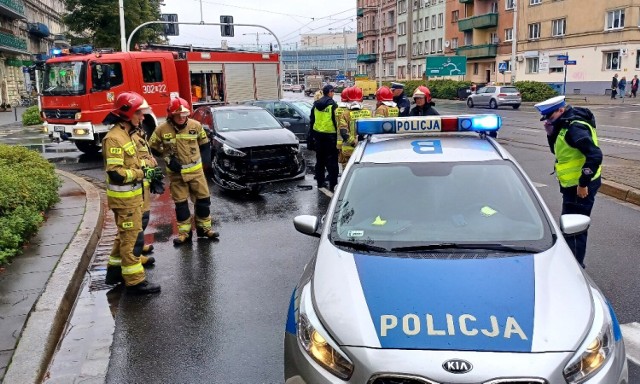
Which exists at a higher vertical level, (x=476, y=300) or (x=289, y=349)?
(x=476, y=300)

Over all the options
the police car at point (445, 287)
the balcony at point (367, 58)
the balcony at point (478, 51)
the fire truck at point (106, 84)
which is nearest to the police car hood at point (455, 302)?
the police car at point (445, 287)

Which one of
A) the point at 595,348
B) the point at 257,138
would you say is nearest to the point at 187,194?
the point at 257,138

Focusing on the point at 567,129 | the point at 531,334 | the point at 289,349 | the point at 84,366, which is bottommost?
the point at 84,366

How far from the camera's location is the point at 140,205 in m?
5.50

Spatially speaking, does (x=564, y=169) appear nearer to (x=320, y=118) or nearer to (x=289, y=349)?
(x=289, y=349)

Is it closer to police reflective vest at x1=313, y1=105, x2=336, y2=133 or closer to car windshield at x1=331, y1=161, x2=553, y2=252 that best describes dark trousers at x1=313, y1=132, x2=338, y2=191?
police reflective vest at x1=313, y1=105, x2=336, y2=133

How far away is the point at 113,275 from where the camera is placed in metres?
5.71

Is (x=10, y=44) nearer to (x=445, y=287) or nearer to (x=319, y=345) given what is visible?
(x=319, y=345)

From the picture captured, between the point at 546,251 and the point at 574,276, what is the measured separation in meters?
0.23

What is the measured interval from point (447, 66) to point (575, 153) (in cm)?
5053

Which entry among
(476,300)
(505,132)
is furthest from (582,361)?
(505,132)

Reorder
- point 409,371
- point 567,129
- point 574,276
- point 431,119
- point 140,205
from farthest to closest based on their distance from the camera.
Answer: point 140,205 < point 567,129 < point 431,119 < point 574,276 < point 409,371

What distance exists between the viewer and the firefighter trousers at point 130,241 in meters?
5.39

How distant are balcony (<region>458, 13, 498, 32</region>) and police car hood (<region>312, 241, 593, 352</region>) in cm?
5614
